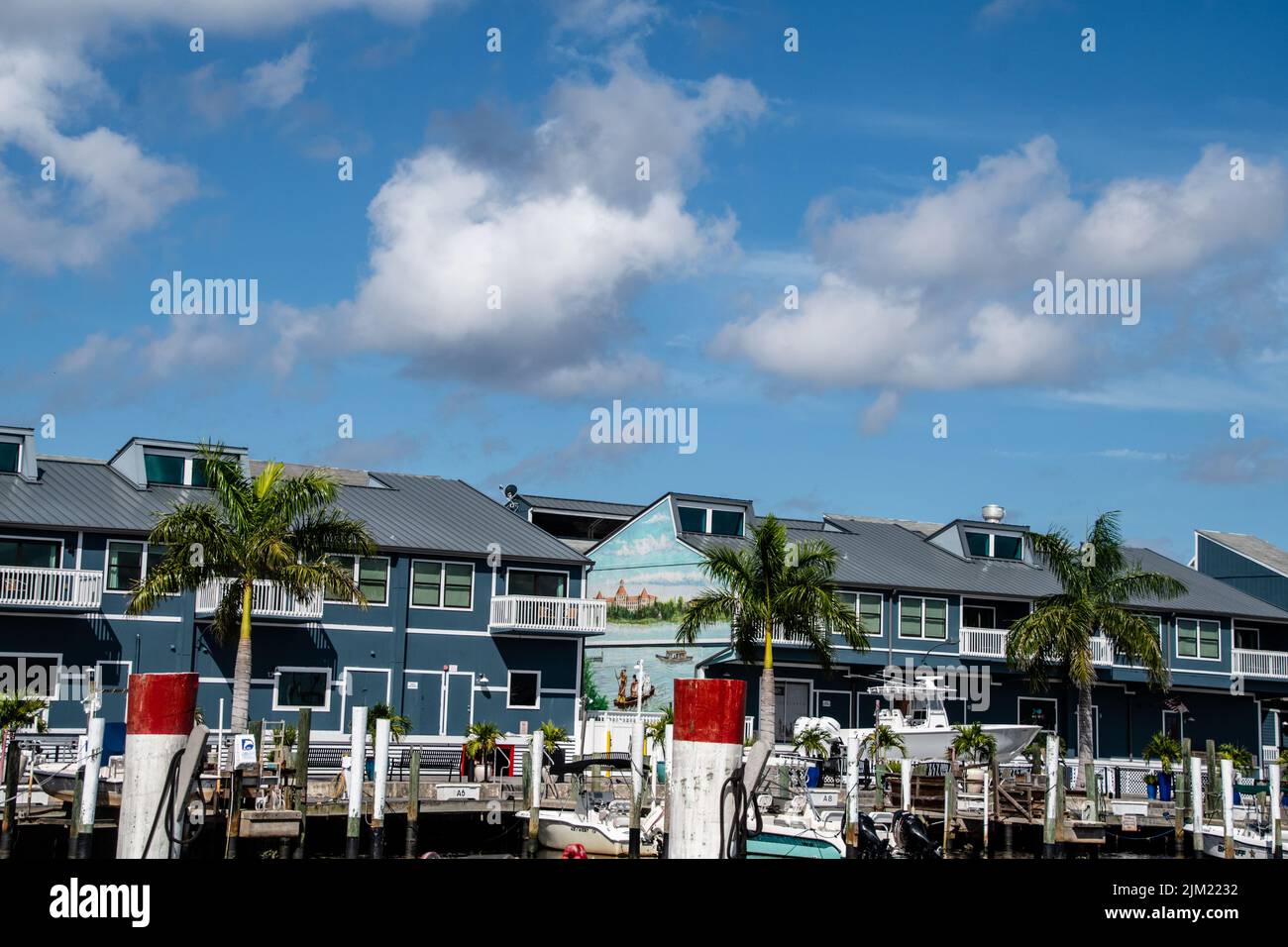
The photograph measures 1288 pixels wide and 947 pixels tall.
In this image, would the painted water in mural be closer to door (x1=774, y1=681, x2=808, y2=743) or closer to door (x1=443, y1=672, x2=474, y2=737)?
door (x1=774, y1=681, x2=808, y2=743)

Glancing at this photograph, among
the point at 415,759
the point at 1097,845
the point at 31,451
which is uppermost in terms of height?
the point at 31,451

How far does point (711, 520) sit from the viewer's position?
177ft

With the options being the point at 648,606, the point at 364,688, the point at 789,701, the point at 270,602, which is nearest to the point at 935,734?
the point at 789,701

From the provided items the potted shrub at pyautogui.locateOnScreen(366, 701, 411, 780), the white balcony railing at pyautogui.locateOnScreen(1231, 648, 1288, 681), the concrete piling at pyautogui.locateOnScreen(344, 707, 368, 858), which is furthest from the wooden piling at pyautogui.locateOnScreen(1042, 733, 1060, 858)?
the white balcony railing at pyautogui.locateOnScreen(1231, 648, 1288, 681)

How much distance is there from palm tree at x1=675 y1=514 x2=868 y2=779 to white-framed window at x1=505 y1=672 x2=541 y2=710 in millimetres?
7448

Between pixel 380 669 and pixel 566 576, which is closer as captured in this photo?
pixel 380 669

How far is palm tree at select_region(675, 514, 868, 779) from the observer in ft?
130

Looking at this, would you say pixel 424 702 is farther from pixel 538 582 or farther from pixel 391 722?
pixel 538 582

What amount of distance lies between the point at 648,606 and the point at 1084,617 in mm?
15579
